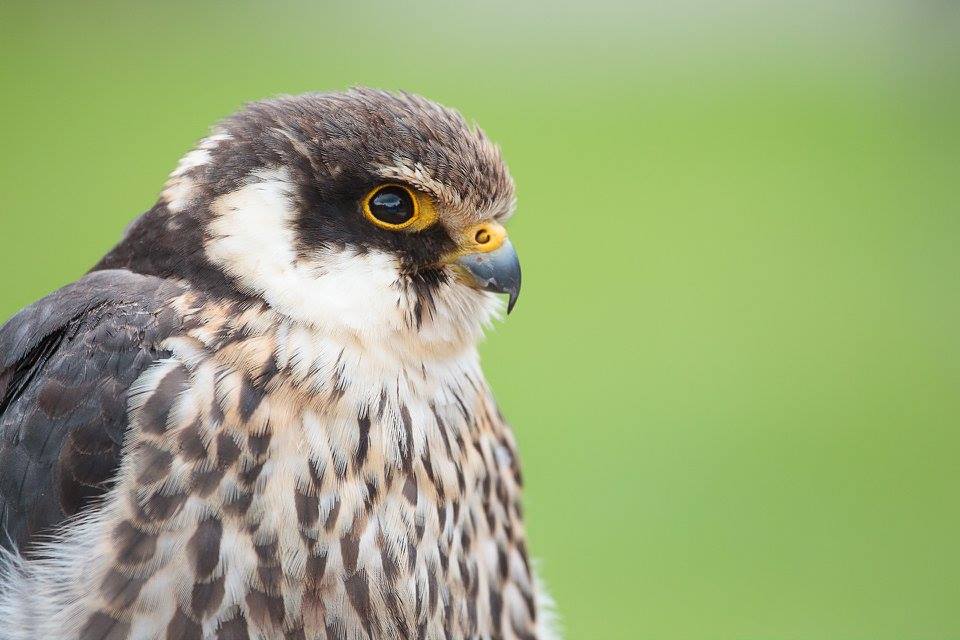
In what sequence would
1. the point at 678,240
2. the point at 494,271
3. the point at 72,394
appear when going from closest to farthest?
the point at 72,394 < the point at 494,271 < the point at 678,240

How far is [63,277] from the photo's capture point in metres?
8.40

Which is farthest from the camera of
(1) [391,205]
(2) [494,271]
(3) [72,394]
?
(2) [494,271]

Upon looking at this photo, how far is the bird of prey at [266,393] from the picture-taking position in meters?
2.34

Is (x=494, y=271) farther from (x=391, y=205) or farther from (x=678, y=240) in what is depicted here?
(x=678, y=240)

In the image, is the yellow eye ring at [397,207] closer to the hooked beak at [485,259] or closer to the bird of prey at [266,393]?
the bird of prey at [266,393]

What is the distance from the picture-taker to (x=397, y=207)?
98.5 inches

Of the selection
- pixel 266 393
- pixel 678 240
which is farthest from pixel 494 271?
pixel 678 240

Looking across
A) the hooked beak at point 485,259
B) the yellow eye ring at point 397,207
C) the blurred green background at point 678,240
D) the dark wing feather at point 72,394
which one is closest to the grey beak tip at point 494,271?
the hooked beak at point 485,259

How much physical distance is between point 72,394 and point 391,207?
0.72 metres

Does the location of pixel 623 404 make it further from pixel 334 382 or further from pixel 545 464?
pixel 334 382

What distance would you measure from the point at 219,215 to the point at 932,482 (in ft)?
19.4

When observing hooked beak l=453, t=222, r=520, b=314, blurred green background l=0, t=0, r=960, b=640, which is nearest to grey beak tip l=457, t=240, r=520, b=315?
hooked beak l=453, t=222, r=520, b=314

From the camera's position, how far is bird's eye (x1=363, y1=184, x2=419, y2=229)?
248cm

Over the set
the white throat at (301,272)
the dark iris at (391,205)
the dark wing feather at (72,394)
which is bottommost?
the dark wing feather at (72,394)
